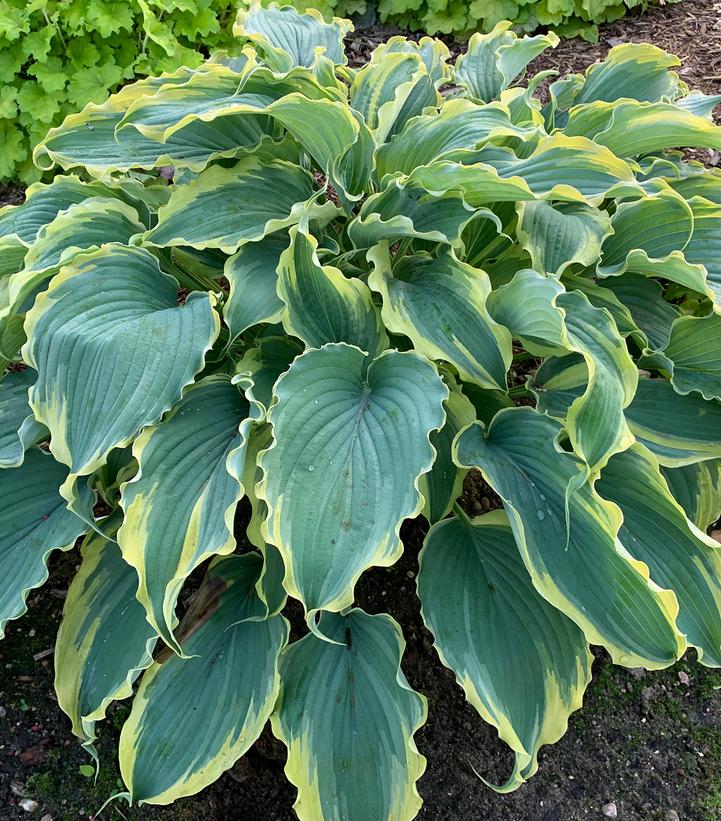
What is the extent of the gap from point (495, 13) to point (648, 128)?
2.12 meters

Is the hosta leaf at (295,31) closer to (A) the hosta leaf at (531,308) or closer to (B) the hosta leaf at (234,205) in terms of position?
(B) the hosta leaf at (234,205)

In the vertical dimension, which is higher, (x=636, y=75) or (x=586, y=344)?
(x=636, y=75)

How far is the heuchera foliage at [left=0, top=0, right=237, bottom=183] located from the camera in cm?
290

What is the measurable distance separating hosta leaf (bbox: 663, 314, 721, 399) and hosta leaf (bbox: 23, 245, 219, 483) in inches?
41.0

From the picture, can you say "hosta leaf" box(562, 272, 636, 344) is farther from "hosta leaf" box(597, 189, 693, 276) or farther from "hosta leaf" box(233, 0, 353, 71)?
"hosta leaf" box(233, 0, 353, 71)

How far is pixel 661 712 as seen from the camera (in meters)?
1.84

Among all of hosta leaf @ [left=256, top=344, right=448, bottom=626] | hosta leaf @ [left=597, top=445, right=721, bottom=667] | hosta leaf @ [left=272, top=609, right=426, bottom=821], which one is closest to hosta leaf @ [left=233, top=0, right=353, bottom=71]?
hosta leaf @ [left=256, top=344, right=448, bottom=626]

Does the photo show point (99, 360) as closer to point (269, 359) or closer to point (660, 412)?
point (269, 359)

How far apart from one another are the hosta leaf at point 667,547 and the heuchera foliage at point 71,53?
2.52m

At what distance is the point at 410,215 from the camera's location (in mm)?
1678

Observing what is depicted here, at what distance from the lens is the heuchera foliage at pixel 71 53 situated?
2898mm

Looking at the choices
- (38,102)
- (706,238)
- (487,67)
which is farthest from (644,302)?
(38,102)

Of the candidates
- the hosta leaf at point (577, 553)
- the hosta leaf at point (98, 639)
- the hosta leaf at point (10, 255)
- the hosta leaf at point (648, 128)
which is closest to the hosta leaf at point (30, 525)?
the hosta leaf at point (98, 639)

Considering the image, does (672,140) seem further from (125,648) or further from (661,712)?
(125,648)
